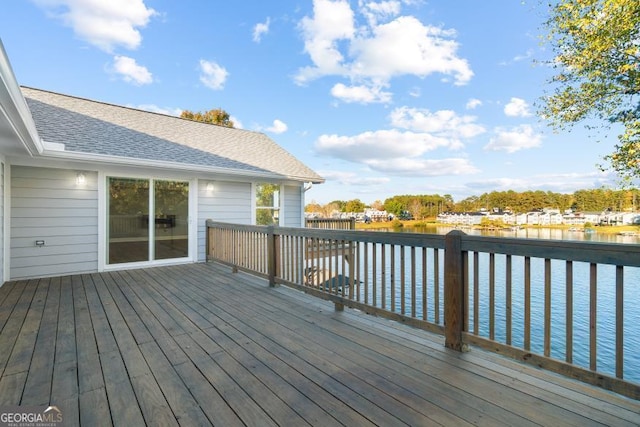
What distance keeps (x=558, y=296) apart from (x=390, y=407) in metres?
10.0

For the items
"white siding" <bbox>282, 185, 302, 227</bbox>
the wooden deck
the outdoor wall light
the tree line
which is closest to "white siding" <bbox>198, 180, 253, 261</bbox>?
"white siding" <bbox>282, 185, 302, 227</bbox>

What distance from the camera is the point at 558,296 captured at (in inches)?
356

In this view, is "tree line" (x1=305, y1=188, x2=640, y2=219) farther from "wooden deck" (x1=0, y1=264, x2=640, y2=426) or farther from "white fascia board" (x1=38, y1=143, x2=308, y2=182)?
"white fascia board" (x1=38, y1=143, x2=308, y2=182)

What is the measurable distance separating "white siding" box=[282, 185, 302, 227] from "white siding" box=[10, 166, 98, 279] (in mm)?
4088

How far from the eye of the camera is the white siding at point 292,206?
8141 millimetres

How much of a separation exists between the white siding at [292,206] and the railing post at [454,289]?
5967 mm

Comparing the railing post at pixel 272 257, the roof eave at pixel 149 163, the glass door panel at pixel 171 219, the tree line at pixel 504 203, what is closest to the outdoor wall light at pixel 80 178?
the roof eave at pixel 149 163

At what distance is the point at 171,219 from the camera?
6.34 metres

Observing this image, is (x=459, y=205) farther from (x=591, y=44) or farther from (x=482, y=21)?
(x=591, y=44)

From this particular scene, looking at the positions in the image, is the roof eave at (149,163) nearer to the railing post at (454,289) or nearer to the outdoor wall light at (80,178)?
the outdoor wall light at (80,178)

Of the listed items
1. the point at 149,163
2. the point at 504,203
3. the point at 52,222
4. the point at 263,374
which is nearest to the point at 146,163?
the point at 149,163

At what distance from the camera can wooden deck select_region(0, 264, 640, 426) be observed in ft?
5.31

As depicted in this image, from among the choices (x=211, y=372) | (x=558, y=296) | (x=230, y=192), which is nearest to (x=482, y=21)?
(x=558, y=296)

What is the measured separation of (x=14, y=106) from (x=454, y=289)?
12.4ft
